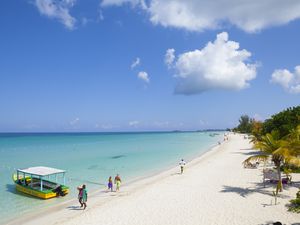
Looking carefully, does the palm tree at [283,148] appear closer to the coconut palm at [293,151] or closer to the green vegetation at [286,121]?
the coconut palm at [293,151]

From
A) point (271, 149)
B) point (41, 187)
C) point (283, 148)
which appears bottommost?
point (41, 187)

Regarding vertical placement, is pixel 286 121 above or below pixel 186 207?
above

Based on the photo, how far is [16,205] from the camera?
54.1ft

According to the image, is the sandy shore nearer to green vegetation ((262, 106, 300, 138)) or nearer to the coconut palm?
the coconut palm

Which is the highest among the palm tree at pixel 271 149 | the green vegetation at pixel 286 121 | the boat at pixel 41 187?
the green vegetation at pixel 286 121

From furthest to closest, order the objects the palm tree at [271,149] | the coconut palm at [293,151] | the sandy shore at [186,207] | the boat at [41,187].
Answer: the boat at [41,187] → the palm tree at [271,149] → the coconut palm at [293,151] → the sandy shore at [186,207]

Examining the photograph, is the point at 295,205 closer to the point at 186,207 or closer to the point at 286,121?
the point at 186,207

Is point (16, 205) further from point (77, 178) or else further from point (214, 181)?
point (214, 181)

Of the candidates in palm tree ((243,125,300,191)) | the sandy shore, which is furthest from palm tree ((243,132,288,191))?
the sandy shore

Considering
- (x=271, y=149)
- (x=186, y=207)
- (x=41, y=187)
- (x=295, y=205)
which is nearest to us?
(x=295, y=205)

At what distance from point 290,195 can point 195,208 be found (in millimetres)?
4957


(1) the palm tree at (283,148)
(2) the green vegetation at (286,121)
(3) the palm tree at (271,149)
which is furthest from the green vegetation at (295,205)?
(2) the green vegetation at (286,121)

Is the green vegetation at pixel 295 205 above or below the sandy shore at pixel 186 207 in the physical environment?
above

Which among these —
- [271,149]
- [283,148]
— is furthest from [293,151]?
[271,149]
